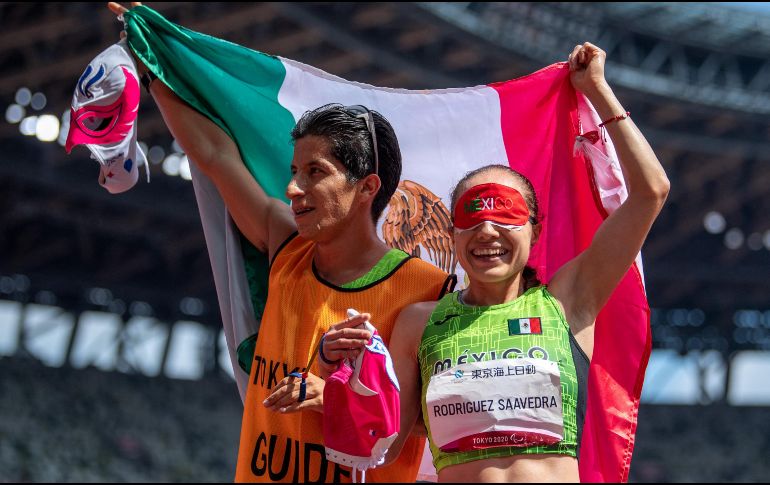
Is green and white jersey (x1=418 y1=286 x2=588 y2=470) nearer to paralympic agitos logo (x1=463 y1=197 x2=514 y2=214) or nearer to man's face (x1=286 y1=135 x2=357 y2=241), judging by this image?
paralympic agitos logo (x1=463 y1=197 x2=514 y2=214)

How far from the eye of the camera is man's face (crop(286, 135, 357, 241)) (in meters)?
2.85

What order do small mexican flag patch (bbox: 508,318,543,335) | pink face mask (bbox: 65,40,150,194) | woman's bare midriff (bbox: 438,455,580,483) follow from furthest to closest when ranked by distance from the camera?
pink face mask (bbox: 65,40,150,194) → small mexican flag patch (bbox: 508,318,543,335) → woman's bare midriff (bbox: 438,455,580,483)

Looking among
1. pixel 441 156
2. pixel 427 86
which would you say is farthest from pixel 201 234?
pixel 441 156

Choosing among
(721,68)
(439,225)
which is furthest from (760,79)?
(439,225)

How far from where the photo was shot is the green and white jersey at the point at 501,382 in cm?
251

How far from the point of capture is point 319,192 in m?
2.85

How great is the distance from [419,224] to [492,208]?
→ 0.94 meters

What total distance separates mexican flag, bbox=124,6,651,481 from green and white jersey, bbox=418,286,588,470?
0.42 meters

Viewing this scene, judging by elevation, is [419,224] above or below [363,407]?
above

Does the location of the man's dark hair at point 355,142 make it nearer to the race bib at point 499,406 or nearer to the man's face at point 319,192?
the man's face at point 319,192

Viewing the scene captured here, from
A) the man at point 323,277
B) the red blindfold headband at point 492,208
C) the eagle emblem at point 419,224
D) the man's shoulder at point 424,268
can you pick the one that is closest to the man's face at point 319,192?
the man at point 323,277

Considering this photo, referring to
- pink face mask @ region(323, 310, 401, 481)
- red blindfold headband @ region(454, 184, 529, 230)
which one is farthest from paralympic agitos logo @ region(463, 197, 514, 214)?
pink face mask @ region(323, 310, 401, 481)

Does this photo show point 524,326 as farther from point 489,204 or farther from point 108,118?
point 108,118

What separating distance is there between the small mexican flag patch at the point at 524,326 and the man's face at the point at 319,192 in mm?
572
